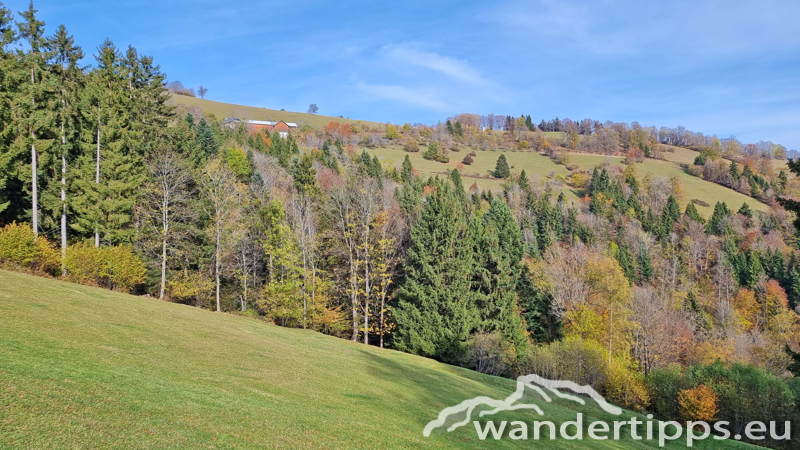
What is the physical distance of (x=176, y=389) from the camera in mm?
11203

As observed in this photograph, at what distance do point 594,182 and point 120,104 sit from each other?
12627 centimetres

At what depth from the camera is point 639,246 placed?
3757 inches

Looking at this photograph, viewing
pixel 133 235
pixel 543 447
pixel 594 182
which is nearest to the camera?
pixel 543 447

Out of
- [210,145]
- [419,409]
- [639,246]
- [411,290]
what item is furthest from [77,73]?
[639,246]

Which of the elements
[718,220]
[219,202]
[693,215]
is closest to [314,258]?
[219,202]

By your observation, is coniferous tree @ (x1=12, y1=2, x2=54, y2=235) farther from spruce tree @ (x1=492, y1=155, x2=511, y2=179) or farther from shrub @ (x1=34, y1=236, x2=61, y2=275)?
spruce tree @ (x1=492, y1=155, x2=511, y2=179)

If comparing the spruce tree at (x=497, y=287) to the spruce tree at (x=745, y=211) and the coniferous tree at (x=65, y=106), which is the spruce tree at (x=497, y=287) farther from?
the spruce tree at (x=745, y=211)

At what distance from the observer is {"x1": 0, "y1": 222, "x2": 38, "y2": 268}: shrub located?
2623 centimetres

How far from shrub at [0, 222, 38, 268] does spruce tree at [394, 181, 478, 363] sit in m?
29.1

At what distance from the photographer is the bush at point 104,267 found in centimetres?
2995

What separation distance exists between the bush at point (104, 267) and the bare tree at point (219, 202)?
752 cm

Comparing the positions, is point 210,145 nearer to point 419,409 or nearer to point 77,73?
point 77,73

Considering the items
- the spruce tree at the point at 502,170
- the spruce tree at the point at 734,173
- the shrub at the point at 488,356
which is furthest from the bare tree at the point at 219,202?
the spruce tree at the point at 734,173

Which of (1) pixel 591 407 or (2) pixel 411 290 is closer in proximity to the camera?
(1) pixel 591 407
